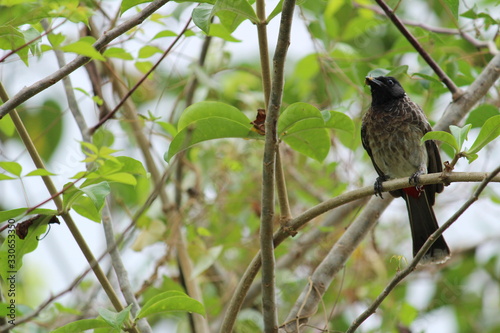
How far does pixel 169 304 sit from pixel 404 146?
6.13 ft

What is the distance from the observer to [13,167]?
72.8 inches

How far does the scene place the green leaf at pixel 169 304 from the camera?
1939 mm

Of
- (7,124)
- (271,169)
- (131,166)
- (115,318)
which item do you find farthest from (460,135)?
(7,124)

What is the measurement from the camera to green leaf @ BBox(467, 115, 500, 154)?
1869 mm

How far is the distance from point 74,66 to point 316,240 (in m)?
2.08

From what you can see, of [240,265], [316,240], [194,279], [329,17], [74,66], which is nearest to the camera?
[74,66]

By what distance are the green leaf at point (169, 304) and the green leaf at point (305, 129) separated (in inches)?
24.8

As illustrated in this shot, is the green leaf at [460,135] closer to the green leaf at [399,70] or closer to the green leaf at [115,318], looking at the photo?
the green leaf at [399,70]

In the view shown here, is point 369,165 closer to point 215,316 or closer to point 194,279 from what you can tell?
point 215,316

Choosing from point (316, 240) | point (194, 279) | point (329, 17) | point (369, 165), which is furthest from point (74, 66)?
point (369, 165)

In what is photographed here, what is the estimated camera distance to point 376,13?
148 inches

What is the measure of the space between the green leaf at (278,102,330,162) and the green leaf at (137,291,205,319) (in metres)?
0.63

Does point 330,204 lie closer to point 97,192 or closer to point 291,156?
point 97,192

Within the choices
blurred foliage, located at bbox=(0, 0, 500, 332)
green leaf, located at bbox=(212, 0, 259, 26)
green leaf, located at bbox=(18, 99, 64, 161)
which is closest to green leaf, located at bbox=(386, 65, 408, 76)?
blurred foliage, located at bbox=(0, 0, 500, 332)
